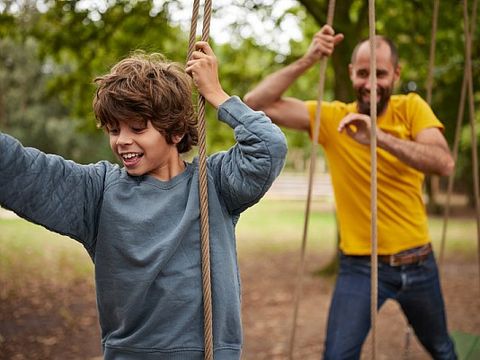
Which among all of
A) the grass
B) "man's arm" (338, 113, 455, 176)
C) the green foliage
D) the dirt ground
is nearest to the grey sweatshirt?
"man's arm" (338, 113, 455, 176)

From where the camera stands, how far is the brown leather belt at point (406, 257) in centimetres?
292

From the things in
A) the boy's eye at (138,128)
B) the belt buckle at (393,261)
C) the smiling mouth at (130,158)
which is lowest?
the belt buckle at (393,261)

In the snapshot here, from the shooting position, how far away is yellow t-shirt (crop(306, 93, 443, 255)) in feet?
9.67

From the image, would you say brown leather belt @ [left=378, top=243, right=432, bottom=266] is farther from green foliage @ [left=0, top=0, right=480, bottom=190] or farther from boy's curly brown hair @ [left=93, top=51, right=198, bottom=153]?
green foliage @ [left=0, top=0, right=480, bottom=190]

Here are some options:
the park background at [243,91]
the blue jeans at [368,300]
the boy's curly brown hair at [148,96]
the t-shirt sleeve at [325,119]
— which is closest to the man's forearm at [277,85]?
the t-shirt sleeve at [325,119]

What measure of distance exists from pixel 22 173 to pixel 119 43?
23.9 feet

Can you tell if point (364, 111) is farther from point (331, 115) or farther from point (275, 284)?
point (275, 284)

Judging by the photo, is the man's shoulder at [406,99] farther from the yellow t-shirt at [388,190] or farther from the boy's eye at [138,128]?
the boy's eye at [138,128]

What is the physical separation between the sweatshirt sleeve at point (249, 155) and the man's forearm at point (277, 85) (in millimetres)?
1470

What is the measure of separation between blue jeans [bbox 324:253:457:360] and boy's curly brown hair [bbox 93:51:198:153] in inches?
55.3

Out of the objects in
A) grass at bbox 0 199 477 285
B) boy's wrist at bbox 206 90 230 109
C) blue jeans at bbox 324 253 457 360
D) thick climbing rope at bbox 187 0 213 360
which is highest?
boy's wrist at bbox 206 90 230 109

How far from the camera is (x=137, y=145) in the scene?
1.66 m

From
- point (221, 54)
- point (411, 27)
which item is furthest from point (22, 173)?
point (221, 54)

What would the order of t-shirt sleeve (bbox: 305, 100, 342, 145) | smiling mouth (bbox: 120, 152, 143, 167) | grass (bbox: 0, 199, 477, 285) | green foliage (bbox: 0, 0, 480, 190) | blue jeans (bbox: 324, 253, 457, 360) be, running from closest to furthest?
smiling mouth (bbox: 120, 152, 143, 167), blue jeans (bbox: 324, 253, 457, 360), t-shirt sleeve (bbox: 305, 100, 342, 145), green foliage (bbox: 0, 0, 480, 190), grass (bbox: 0, 199, 477, 285)
